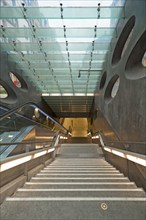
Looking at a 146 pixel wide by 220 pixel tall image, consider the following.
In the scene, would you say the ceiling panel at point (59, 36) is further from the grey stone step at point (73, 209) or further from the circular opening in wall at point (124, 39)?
the grey stone step at point (73, 209)

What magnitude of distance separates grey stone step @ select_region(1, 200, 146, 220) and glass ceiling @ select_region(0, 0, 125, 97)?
6873mm

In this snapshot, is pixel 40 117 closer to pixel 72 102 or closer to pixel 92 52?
pixel 92 52

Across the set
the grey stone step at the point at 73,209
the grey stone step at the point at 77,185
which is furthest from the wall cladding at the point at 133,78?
the grey stone step at the point at 73,209

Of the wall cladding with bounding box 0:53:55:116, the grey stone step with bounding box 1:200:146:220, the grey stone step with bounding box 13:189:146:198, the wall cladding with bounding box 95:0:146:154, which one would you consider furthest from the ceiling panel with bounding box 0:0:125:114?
the grey stone step with bounding box 1:200:146:220

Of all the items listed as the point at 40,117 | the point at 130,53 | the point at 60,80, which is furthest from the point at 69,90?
the point at 130,53

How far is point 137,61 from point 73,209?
6.19m

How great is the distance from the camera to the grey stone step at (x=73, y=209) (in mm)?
1684

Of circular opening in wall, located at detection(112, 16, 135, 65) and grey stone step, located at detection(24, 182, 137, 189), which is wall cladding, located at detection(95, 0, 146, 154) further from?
grey stone step, located at detection(24, 182, 137, 189)

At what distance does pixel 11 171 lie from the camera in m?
2.70

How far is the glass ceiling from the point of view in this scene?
21.8ft

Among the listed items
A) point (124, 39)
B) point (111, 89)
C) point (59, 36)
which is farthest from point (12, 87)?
→ point (124, 39)

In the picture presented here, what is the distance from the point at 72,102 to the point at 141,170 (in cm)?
1739

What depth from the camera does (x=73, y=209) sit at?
5.93ft

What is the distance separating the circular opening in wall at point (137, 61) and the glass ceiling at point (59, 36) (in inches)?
75.3
